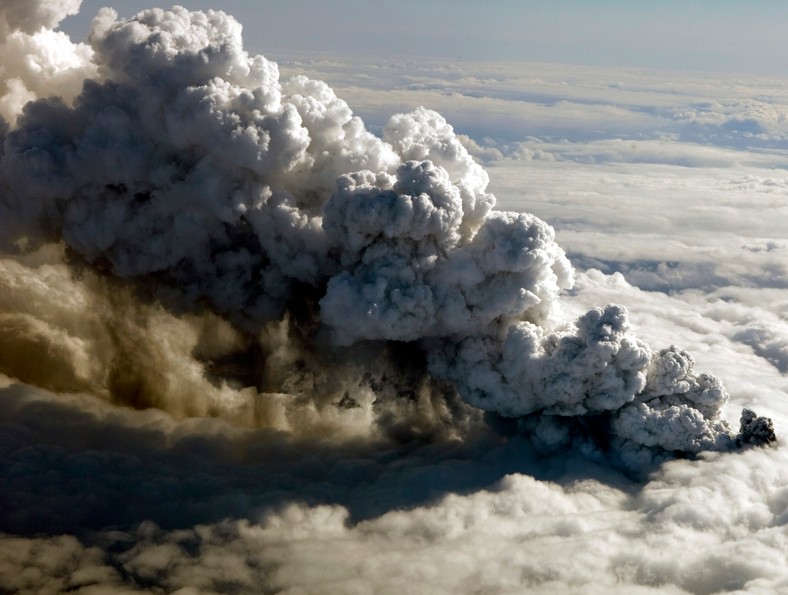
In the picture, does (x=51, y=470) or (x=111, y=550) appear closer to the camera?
(x=111, y=550)

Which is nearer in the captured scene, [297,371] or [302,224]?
[302,224]

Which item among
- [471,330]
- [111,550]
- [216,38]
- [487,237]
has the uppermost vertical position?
[216,38]

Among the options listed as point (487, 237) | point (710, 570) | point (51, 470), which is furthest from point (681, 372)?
point (51, 470)

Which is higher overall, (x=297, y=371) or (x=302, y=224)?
(x=302, y=224)

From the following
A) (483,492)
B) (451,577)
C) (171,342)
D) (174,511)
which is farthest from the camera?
(171,342)

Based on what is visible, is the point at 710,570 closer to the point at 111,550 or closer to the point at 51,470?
the point at 111,550

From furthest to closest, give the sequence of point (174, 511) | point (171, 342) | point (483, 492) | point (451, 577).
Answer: point (171, 342), point (483, 492), point (174, 511), point (451, 577)

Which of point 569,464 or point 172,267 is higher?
point 172,267

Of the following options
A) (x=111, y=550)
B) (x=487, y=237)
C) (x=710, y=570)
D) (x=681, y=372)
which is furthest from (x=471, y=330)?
(x=111, y=550)
